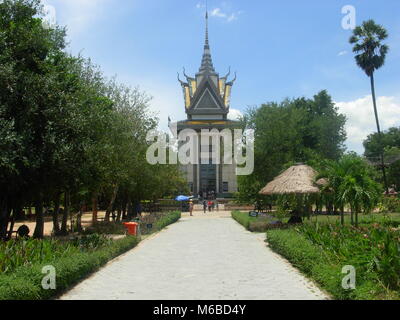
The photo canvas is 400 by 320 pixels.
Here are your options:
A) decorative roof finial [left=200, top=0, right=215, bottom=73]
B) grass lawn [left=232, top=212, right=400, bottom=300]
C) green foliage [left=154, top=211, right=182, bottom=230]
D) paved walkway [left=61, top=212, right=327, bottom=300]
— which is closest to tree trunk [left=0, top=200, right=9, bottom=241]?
paved walkway [left=61, top=212, right=327, bottom=300]

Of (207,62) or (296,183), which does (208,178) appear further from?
(296,183)

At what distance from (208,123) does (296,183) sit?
121 ft

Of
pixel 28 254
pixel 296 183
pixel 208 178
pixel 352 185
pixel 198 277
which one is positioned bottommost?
pixel 198 277

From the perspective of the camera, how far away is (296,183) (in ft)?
72.9

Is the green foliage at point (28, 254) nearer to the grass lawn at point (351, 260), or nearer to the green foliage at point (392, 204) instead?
the grass lawn at point (351, 260)

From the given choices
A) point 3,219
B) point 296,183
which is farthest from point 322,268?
point 3,219

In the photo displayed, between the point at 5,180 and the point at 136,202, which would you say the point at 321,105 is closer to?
the point at 136,202

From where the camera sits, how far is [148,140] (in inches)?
1139
